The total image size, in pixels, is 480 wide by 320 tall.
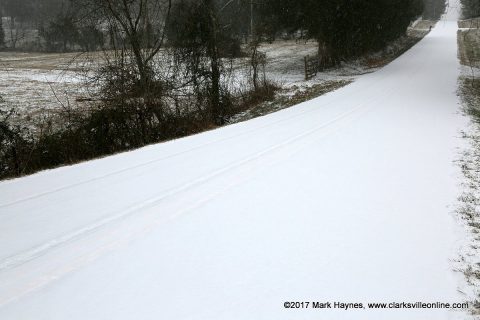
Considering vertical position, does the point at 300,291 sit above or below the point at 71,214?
below

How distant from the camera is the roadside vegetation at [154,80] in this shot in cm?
1020

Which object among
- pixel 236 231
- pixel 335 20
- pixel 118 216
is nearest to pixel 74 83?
pixel 335 20

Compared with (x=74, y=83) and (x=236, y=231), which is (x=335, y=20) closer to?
(x=74, y=83)

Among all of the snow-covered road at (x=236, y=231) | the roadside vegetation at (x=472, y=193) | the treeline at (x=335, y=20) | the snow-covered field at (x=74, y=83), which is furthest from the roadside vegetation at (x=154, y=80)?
A: the roadside vegetation at (x=472, y=193)

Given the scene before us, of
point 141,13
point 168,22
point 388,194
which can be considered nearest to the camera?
point 388,194

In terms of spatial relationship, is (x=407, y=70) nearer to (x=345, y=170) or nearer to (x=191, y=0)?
(x=191, y=0)

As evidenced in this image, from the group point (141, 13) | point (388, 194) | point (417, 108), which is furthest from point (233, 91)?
point (388, 194)

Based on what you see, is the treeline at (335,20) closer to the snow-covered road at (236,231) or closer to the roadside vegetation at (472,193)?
the roadside vegetation at (472,193)

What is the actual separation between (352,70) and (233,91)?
12562 mm

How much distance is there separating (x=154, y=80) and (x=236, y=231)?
10.3m

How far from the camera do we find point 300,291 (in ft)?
12.1

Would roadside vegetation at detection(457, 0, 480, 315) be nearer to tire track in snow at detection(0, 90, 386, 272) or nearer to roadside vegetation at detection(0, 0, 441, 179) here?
tire track in snow at detection(0, 90, 386, 272)

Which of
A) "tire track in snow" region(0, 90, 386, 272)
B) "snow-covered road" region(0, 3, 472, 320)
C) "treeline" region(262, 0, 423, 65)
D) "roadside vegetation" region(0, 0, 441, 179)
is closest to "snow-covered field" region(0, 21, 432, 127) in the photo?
"roadside vegetation" region(0, 0, 441, 179)

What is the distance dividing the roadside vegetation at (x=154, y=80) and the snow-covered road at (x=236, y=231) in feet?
8.49
